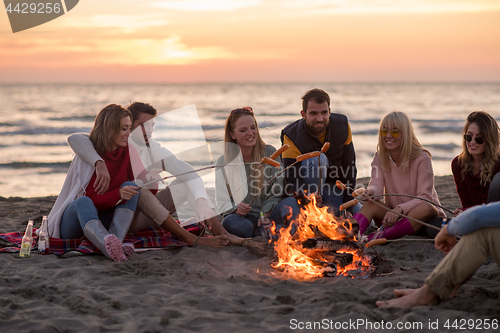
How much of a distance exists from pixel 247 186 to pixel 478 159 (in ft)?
8.20

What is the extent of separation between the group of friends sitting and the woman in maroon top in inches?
0.4

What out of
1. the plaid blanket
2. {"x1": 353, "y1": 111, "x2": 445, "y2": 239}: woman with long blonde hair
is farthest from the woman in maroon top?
the plaid blanket

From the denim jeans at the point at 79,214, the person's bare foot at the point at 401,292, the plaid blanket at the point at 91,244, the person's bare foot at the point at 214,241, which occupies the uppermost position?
the denim jeans at the point at 79,214

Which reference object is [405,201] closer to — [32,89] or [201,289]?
[201,289]

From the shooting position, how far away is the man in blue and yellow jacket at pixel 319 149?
16.8 feet

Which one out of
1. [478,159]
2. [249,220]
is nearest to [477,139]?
[478,159]

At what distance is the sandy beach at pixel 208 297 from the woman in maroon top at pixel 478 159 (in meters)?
0.85

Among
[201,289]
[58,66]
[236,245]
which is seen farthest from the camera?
[58,66]

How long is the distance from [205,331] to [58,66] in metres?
26.8

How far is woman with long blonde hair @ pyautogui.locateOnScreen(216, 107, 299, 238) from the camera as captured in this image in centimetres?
504

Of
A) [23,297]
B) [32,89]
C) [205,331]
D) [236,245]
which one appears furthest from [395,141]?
[32,89]

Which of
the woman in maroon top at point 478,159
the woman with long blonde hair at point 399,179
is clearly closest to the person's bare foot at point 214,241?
the woman with long blonde hair at point 399,179

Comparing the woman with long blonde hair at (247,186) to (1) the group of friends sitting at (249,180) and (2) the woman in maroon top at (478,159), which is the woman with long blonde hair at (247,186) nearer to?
(1) the group of friends sitting at (249,180)

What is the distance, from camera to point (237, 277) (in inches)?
146
